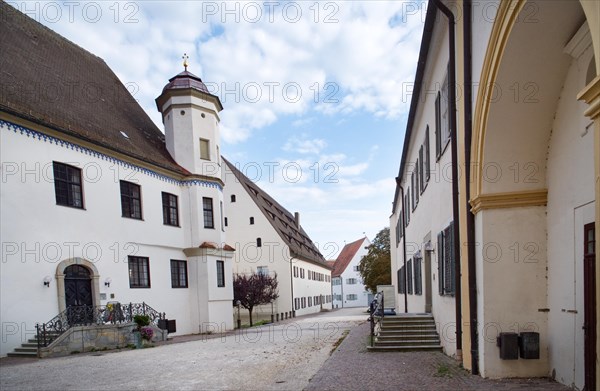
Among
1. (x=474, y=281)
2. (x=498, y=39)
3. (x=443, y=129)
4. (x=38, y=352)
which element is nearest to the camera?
(x=498, y=39)

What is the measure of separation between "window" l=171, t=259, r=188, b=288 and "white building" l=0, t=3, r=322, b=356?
0.07 metres

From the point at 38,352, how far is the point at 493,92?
14102 mm

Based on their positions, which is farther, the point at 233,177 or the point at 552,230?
the point at 233,177

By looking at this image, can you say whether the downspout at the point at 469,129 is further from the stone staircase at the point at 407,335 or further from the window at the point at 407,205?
the window at the point at 407,205

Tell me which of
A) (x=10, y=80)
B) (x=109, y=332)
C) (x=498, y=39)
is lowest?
(x=109, y=332)

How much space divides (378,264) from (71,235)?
27.4 metres

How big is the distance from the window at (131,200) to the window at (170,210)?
5.73ft

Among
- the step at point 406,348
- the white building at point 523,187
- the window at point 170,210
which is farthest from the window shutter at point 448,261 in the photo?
the window at point 170,210

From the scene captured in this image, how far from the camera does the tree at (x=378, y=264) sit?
3622 cm

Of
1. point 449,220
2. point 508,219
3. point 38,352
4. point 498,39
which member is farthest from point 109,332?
point 498,39

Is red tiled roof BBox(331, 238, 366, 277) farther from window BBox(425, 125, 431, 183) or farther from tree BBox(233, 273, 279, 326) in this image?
window BBox(425, 125, 431, 183)

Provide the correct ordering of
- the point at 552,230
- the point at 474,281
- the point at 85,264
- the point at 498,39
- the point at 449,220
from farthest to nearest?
the point at 85,264
the point at 449,220
the point at 474,281
the point at 552,230
the point at 498,39

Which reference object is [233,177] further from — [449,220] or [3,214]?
[449,220]

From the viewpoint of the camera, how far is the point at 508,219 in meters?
6.36
